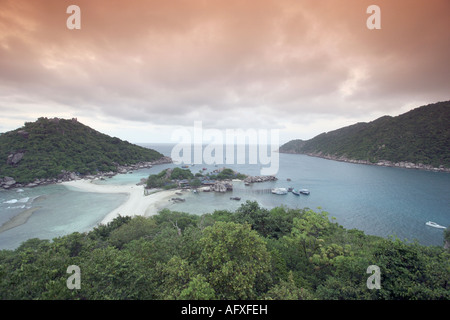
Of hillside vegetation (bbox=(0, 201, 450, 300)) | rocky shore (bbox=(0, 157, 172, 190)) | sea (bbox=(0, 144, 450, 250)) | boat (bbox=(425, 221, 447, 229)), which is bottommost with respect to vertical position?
boat (bbox=(425, 221, 447, 229))

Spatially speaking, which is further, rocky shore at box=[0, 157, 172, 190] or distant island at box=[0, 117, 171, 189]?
distant island at box=[0, 117, 171, 189]

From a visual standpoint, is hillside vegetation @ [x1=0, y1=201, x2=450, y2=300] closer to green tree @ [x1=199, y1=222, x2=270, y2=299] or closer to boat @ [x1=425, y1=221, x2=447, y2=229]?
green tree @ [x1=199, y1=222, x2=270, y2=299]

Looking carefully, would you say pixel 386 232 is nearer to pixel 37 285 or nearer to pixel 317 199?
pixel 317 199

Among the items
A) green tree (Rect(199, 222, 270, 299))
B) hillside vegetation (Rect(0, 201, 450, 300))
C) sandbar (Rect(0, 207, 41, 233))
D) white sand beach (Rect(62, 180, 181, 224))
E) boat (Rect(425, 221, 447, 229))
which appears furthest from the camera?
white sand beach (Rect(62, 180, 181, 224))

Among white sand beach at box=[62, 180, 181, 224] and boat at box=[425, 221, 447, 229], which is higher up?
white sand beach at box=[62, 180, 181, 224]

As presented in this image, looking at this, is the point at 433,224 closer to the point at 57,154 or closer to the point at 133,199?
the point at 133,199

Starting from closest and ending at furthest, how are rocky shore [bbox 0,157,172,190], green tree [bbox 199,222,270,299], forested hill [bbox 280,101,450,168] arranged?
green tree [bbox 199,222,270,299], rocky shore [bbox 0,157,172,190], forested hill [bbox 280,101,450,168]

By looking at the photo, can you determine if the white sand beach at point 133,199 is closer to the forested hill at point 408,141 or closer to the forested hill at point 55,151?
the forested hill at point 55,151

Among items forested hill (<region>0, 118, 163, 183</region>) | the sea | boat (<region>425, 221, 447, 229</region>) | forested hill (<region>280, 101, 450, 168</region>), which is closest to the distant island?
forested hill (<region>0, 118, 163, 183</region>)
